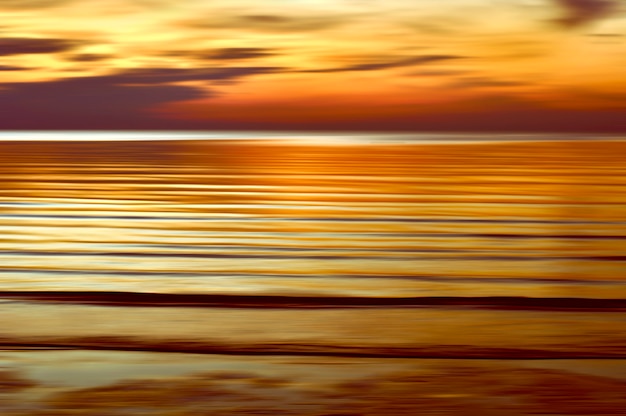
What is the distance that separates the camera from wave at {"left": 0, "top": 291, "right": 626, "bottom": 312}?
1544 millimetres

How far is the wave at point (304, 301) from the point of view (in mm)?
1544

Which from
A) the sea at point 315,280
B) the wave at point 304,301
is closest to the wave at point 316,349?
the sea at point 315,280

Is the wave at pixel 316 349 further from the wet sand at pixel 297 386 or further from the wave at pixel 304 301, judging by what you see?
the wave at pixel 304 301

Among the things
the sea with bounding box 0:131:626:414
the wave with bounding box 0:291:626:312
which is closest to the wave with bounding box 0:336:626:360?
the sea with bounding box 0:131:626:414

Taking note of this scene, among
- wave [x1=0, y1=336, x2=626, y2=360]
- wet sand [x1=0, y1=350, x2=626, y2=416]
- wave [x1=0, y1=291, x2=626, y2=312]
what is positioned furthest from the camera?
wave [x1=0, y1=291, x2=626, y2=312]

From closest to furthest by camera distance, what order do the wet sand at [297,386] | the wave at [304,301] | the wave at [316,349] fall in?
the wet sand at [297,386]
the wave at [316,349]
the wave at [304,301]

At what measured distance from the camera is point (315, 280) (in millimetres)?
1809

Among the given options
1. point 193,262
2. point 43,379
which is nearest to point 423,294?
point 193,262

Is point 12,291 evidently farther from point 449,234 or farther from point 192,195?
point 192,195

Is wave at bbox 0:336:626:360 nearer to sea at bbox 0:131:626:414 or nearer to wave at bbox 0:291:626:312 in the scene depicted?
sea at bbox 0:131:626:414

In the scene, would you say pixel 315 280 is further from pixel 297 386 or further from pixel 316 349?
pixel 297 386

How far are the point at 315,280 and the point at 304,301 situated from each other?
224mm

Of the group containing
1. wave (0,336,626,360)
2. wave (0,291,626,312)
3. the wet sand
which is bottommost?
the wet sand

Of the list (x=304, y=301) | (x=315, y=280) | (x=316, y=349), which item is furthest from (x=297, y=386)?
(x=315, y=280)
